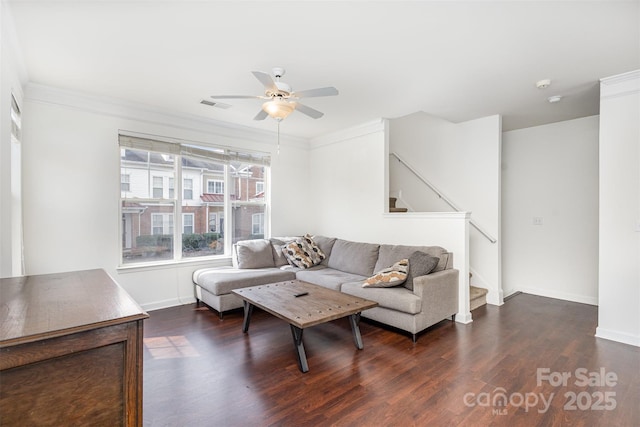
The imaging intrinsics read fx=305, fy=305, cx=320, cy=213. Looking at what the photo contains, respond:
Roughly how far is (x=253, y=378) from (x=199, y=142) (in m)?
3.31

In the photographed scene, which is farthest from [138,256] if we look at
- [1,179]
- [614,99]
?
[614,99]

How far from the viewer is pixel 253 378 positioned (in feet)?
7.60

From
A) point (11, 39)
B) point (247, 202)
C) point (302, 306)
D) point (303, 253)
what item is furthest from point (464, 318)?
point (11, 39)

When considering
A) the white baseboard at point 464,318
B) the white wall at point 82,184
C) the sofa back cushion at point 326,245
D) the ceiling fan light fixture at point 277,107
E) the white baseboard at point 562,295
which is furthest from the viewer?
the sofa back cushion at point 326,245

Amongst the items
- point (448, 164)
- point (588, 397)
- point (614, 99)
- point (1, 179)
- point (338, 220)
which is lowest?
point (588, 397)

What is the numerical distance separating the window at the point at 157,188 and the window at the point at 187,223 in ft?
1.37

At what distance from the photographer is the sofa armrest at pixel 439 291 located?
3109mm

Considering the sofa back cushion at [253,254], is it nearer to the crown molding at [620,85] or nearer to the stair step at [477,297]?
the stair step at [477,297]

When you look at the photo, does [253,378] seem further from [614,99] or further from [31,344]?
[614,99]

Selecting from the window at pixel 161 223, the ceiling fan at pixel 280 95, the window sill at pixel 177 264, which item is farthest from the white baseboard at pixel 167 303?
the ceiling fan at pixel 280 95

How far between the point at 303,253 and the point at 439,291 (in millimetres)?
2011

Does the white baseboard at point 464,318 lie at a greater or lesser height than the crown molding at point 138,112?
lesser

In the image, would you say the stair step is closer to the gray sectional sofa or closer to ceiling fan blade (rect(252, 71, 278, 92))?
the gray sectional sofa

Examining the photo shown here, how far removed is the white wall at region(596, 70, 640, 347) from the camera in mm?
2939
